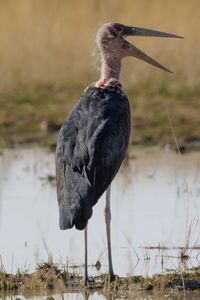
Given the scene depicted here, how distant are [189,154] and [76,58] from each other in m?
5.54

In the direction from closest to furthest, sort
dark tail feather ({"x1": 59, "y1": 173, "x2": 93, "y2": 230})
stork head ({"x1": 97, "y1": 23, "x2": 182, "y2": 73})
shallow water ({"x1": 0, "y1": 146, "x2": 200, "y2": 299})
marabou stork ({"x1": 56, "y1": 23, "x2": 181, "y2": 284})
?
dark tail feather ({"x1": 59, "y1": 173, "x2": 93, "y2": 230})
marabou stork ({"x1": 56, "y1": 23, "x2": 181, "y2": 284})
shallow water ({"x1": 0, "y1": 146, "x2": 200, "y2": 299})
stork head ({"x1": 97, "y1": 23, "x2": 182, "y2": 73})

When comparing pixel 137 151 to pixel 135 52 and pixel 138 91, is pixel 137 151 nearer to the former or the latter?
pixel 138 91

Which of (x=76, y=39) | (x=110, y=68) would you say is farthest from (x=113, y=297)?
(x=76, y=39)

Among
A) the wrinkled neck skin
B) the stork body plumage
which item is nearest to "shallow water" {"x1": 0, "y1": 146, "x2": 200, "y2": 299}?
the stork body plumage

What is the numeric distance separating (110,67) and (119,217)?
1.53 m

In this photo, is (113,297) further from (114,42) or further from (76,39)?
(76,39)

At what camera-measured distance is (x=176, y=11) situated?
674 inches

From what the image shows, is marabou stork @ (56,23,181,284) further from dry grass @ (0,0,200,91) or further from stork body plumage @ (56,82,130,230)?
dry grass @ (0,0,200,91)

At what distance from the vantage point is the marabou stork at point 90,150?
5512 mm

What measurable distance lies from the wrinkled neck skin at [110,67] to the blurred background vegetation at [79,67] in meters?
3.80

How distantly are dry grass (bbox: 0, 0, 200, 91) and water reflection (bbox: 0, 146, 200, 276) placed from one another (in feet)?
12.8

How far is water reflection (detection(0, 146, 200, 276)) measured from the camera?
6.36 metres

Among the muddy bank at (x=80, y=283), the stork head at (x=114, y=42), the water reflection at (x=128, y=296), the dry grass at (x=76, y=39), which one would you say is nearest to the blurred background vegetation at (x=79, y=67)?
the dry grass at (x=76, y=39)

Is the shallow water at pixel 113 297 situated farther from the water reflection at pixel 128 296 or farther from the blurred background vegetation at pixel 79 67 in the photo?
the blurred background vegetation at pixel 79 67
